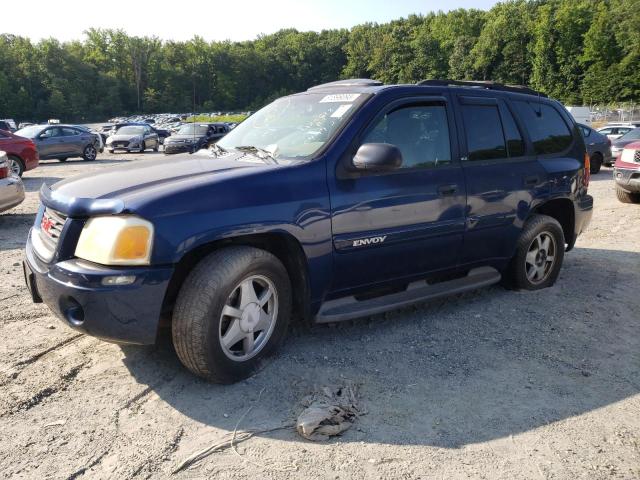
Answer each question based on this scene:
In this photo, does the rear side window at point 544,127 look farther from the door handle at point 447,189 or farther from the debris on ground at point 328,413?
the debris on ground at point 328,413

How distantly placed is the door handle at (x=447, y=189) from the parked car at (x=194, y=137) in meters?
19.1

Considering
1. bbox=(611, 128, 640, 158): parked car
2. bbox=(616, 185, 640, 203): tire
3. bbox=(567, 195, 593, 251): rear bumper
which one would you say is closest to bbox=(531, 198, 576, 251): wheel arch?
bbox=(567, 195, 593, 251): rear bumper

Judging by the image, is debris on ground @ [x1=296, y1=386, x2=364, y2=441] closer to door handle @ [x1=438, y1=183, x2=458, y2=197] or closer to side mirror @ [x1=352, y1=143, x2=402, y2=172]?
side mirror @ [x1=352, y1=143, x2=402, y2=172]

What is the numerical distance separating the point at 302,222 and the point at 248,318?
67 cm

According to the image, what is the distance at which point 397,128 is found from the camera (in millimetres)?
3941

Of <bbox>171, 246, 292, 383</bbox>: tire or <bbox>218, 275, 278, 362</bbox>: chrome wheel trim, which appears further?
<bbox>218, 275, 278, 362</bbox>: chrome wheel trim

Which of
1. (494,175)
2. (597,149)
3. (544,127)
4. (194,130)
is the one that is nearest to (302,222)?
(494,175)

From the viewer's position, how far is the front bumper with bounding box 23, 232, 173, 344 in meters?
2.85

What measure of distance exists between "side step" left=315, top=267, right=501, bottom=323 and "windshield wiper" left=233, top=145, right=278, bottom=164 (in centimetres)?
106

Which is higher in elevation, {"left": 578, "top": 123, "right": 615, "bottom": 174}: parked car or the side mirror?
the side mirror

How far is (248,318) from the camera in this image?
330cm

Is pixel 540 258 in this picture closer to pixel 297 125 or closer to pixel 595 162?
pixel 297 125

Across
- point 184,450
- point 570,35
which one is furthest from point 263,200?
point 570,35

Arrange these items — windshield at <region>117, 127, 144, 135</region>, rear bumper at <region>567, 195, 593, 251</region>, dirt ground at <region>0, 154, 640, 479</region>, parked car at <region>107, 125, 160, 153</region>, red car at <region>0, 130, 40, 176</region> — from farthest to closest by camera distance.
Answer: windshield at <region>117, 127, 144, 135</region>, parked car at <region>107, 125, 160, 153</region>, red car at <region>0, 130, 40, 176</region>, rear bumper at <region>567, 195, 593, 251</region>, dirt ground at <region>0, 154, 640, 479</region>
